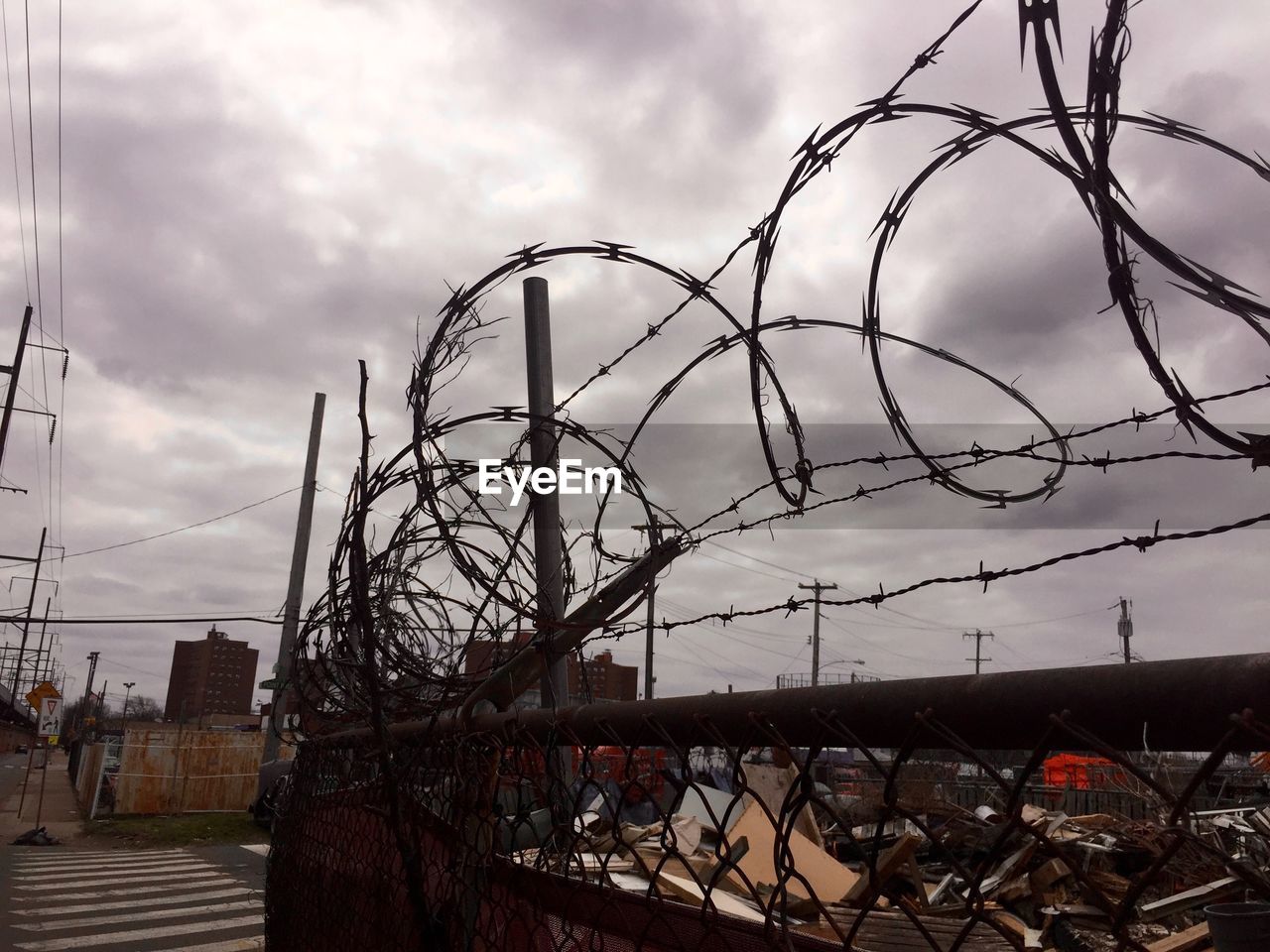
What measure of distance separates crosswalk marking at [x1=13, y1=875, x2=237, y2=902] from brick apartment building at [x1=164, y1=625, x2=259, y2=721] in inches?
3882

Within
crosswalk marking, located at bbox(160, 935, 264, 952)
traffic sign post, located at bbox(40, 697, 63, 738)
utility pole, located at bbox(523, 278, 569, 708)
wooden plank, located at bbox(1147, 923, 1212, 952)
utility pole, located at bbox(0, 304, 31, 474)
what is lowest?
crosswalk marking, located at bbox(160, 935, 264, 952)

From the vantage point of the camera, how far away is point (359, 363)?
7.09ft

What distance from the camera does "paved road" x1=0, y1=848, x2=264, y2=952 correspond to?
9.38 meters

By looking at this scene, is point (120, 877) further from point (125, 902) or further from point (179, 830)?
point (179, 830)

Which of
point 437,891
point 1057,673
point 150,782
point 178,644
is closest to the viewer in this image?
point 1057,673

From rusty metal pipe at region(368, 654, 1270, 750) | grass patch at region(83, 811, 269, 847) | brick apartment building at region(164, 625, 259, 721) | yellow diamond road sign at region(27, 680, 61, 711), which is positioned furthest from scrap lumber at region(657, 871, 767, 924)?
brick apartment building at region(164, 625, 259, 721)

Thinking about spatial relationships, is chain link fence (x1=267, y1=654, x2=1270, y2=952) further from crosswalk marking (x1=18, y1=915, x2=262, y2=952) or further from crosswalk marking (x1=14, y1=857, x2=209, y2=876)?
crosswalk marking (x1=14, y1=857, x2=209, y2=876)

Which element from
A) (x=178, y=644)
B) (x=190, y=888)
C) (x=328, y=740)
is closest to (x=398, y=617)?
(x=328, y=740)

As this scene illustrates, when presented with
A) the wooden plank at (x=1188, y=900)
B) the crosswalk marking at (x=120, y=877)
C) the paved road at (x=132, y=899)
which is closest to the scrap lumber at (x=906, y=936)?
the wooden plank at (x=1188, y=900)

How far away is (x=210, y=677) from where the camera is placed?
392 feet

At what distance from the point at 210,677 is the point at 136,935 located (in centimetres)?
12058

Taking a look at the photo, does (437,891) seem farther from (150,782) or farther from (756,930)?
(150,782)

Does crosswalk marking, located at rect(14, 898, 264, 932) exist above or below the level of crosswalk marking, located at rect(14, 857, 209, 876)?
above

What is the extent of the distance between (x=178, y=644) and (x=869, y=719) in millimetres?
125363
